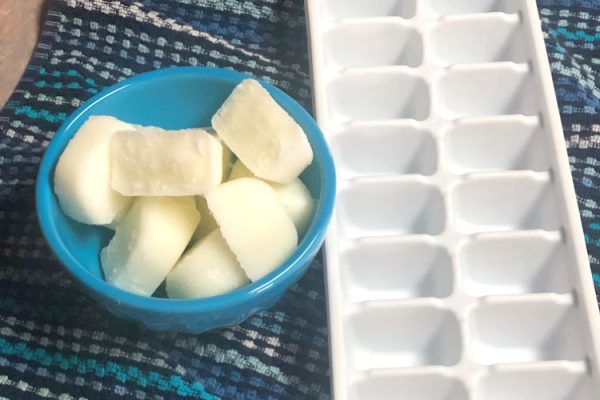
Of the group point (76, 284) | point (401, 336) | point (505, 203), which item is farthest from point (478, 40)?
point (76, 284)

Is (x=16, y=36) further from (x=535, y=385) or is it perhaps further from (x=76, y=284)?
(x=535, y=385)

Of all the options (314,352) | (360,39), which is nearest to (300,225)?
(314,352)

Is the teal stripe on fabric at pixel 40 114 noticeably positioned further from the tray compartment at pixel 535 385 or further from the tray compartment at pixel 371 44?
the tray compartment at pixel 535 385

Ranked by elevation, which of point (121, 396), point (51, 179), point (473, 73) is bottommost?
point (121, 396)

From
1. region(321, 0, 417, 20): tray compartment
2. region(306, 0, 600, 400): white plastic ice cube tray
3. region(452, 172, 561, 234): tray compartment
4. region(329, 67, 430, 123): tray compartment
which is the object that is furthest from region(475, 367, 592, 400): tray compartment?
region(321, 0, 417, 20): tray compartment

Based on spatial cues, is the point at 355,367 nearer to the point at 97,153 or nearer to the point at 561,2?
the point at 97,153

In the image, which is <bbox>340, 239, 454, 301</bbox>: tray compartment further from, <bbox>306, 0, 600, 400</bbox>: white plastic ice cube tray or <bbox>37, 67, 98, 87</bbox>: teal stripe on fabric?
<bbox>37, 67, 98, 87</bbox>: teal stripe on fabric

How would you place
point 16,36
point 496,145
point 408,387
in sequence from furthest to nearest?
point 16,36 → point 496,145 → point 408,387
